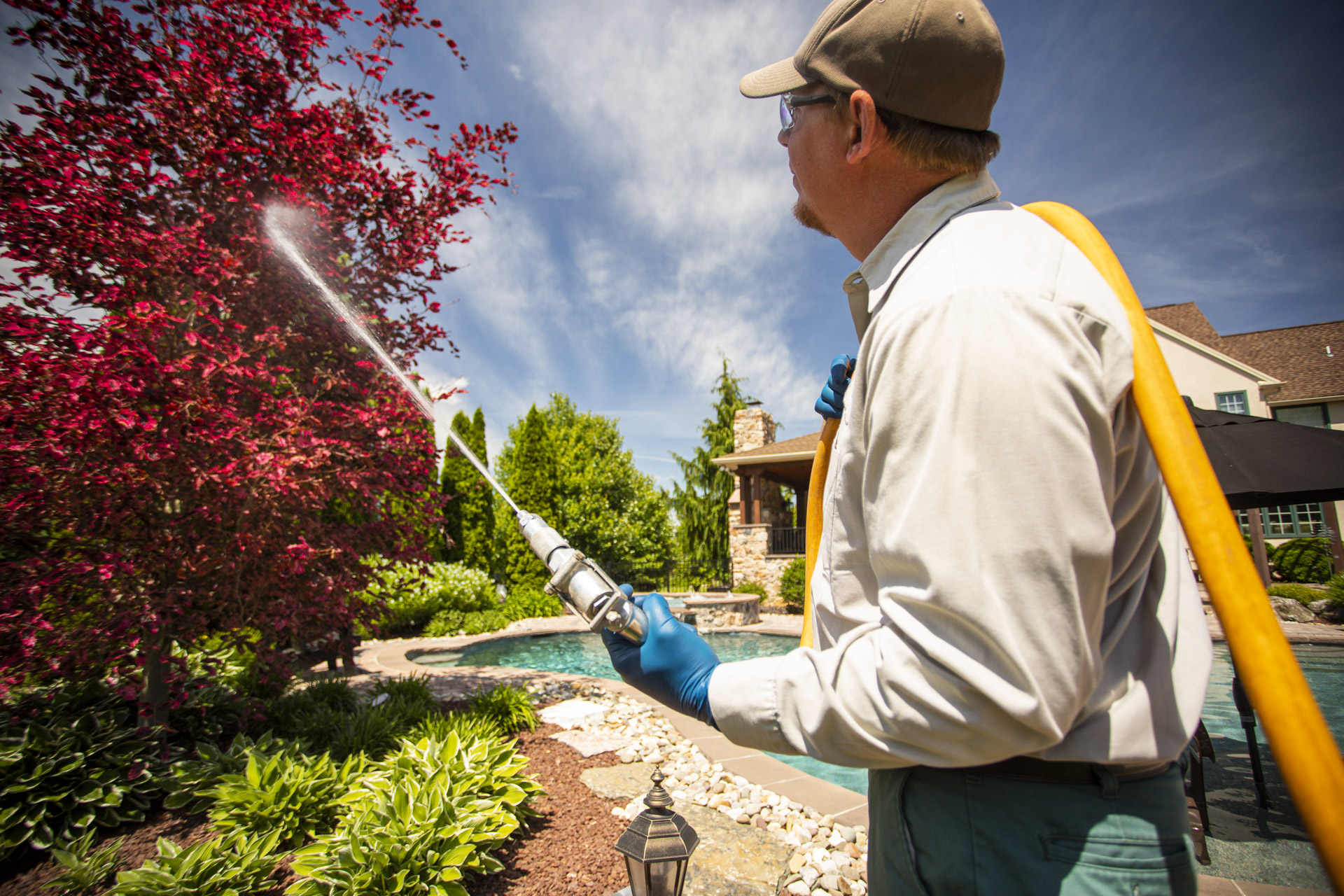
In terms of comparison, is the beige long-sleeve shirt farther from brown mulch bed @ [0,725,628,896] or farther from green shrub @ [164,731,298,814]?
green shrub @ [164,731,298,814]

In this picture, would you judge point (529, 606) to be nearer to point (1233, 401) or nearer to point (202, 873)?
point (202, 873)

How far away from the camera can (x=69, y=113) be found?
3684 millimetres

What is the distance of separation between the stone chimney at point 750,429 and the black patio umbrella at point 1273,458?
46.2ft

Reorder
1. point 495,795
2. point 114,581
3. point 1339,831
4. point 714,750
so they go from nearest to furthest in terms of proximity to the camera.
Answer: point 1339,831
point 495,795
point 114,581
point 714,750

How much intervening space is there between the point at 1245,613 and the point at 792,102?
1.15 metres

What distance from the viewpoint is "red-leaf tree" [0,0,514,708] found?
340cm

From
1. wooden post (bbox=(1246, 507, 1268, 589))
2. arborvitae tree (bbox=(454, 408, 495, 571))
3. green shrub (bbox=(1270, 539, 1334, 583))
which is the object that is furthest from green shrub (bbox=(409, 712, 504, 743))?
green shrub (bbox=(1270, 539, 1334, 583))

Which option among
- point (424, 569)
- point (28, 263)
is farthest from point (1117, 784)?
point (28, 263)

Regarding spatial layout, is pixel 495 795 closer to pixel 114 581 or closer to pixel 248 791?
pixel 248 791

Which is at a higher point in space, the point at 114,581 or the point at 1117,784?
the point at 114,581

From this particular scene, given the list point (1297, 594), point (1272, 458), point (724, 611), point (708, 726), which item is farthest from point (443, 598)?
point (1297, 594)

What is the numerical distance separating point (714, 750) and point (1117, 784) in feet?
15.6

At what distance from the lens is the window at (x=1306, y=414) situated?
17938 millimetres

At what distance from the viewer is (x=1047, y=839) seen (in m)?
0.85
